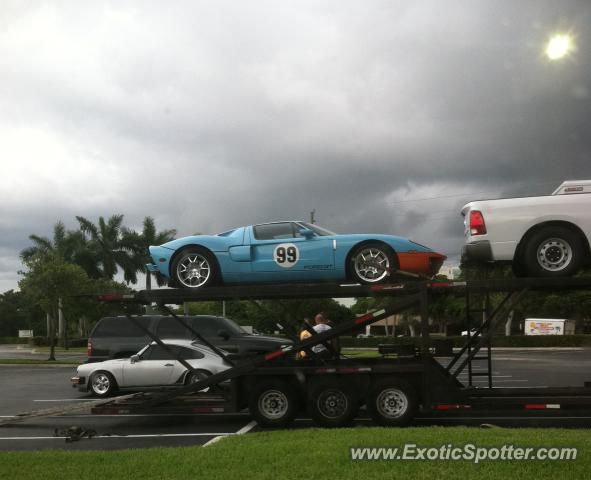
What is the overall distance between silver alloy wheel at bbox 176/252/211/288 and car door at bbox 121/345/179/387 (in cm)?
338

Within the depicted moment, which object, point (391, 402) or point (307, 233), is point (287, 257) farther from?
point (391, 402)

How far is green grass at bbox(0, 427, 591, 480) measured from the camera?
5754 millimetres

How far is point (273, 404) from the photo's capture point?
30.4ft

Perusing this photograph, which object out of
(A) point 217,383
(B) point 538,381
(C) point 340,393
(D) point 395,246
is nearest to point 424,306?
(D) point 395,246

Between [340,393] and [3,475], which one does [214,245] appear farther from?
[3,475]

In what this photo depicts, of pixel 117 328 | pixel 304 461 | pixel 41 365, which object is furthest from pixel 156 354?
pixel 41 365

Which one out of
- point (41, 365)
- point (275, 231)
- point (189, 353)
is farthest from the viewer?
point (41, 365)

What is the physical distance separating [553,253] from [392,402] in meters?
3.02

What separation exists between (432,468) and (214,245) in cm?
497

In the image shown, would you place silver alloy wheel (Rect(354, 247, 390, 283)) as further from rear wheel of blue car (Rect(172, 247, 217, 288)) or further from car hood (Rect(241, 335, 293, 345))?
car hood (Rect(241, 335, 293, 345))

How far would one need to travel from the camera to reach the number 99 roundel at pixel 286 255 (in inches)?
369

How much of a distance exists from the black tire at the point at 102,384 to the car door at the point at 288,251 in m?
5.34

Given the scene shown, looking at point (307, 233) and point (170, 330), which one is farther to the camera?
point (170, 330)

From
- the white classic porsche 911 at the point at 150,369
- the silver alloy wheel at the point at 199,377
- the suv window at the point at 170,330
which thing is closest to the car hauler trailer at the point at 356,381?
the silver alloy wheel at the point at 199,377
